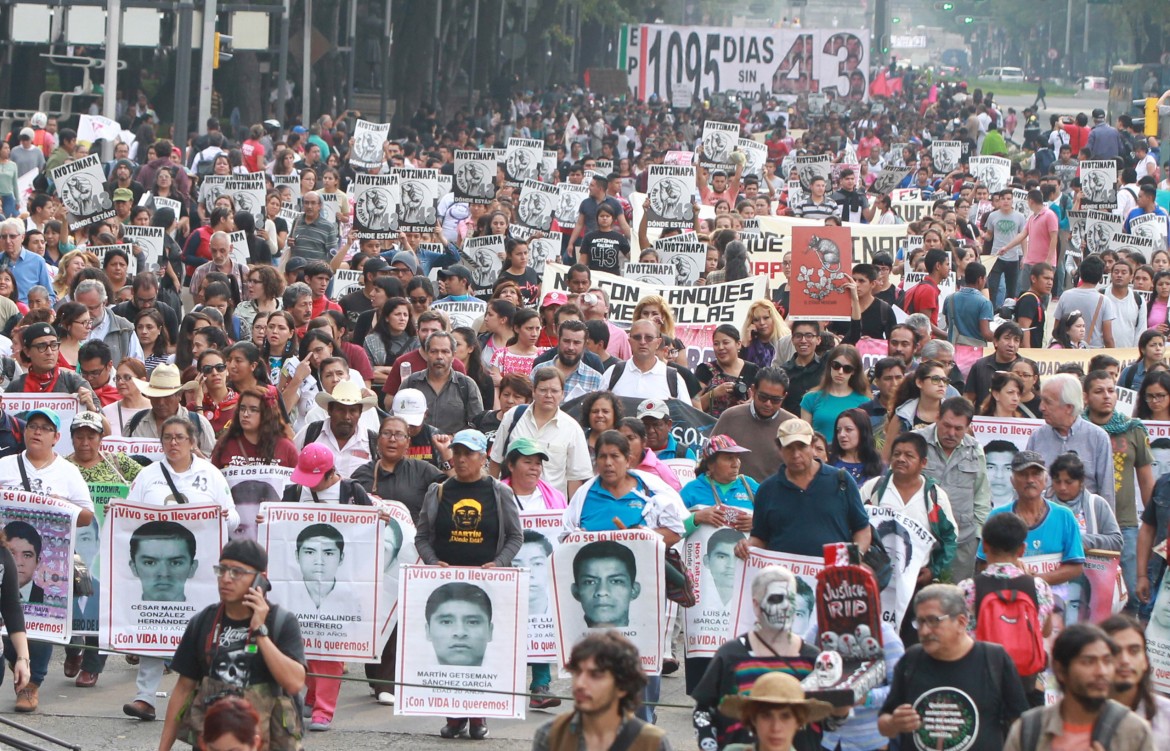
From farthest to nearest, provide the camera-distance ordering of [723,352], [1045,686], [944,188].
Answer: [944,188] < [723,352] < [1045,686]

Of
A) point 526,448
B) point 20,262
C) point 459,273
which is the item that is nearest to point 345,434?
point 526,448

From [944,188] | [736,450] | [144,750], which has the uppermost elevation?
[944,188]

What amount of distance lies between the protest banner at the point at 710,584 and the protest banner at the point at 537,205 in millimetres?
11042

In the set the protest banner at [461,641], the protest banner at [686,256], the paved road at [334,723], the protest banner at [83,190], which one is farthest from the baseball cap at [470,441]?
the protest banner at [686,256]

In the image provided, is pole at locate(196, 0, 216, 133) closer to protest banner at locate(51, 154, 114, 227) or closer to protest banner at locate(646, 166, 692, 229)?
protest banner at locate(646, 166, 692, 229)

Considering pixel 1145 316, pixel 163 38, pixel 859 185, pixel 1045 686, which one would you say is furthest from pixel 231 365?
pixel 163 38

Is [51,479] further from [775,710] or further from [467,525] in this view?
[775,710]

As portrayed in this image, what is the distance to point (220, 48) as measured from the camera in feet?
106

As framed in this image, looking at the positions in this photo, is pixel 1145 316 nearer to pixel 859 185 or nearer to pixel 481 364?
pixel 481 364

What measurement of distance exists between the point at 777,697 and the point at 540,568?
11.9 ft

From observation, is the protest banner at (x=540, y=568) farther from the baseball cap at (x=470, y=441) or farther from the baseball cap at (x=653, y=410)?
the baseball cap at (x=653, y=410)

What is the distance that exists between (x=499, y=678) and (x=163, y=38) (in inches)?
1310

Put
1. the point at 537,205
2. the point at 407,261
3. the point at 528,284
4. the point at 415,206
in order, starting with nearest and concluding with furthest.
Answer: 1. the point at 407,261
2. the point at 528,284
3. the point at 415,206
4. the point at 537,205

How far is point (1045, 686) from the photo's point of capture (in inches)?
316
